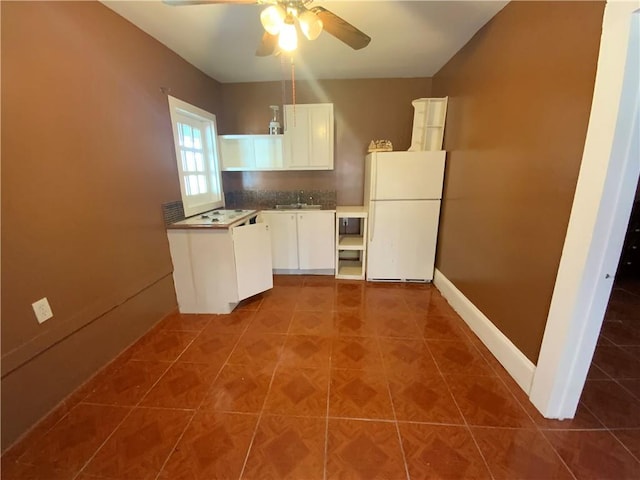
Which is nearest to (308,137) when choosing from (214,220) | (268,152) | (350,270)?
(268,152)

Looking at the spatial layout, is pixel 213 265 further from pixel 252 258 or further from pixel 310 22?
pixel 310 22

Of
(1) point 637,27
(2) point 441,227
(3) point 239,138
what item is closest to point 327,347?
(2) point 441,227

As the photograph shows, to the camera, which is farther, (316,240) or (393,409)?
(316,240)

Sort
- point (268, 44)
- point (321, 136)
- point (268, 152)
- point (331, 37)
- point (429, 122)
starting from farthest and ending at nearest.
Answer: point (268, 152) < point (321, 136) < point (429, 122) < point (331, 37) < point (268, 44)

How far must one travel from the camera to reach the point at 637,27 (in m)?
1.04

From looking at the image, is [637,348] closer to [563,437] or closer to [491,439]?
[563,437]

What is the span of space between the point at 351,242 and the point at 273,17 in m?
2.40

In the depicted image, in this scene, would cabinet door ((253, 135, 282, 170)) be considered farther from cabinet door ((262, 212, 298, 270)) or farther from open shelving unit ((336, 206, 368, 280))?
open shelving unit ((336, 206, 368, 280))

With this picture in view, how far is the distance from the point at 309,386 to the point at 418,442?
0.66m

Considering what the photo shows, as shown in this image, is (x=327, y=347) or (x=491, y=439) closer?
(x=491, y=439)

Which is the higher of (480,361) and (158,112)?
(158,112)

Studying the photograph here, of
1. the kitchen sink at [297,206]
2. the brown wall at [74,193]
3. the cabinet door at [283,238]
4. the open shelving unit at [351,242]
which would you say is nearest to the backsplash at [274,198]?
the kitchen sink at [297,206]

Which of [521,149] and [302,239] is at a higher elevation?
[521,149]

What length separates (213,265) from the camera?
245 cm
